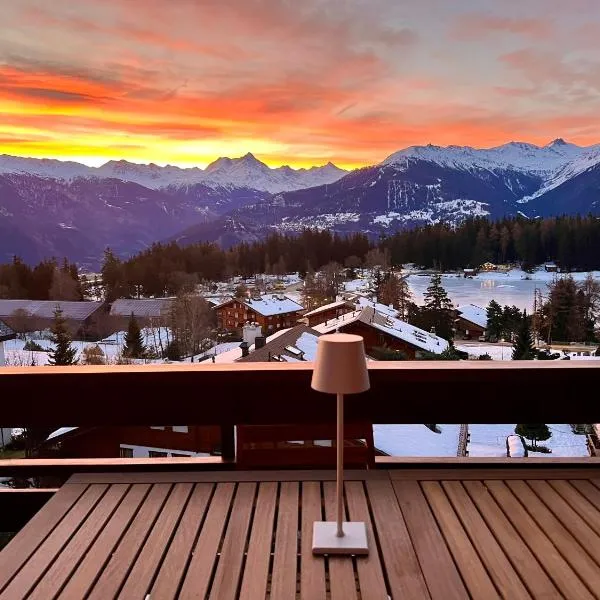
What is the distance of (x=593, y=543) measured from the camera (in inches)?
53.7

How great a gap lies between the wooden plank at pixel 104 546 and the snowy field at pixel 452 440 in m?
0.89

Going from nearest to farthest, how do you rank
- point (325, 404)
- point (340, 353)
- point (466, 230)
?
point (340, 353), point (325, 404), point (466, 230)

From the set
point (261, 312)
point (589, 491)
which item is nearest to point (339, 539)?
point (589, 491)

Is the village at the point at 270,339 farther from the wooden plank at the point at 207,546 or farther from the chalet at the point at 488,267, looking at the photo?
the wooden plank at the point at 207,546

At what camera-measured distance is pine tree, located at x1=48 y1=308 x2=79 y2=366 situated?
493 cm

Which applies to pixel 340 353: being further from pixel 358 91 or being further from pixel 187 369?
pixel 358 91

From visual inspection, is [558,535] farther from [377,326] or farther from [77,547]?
[377,326]

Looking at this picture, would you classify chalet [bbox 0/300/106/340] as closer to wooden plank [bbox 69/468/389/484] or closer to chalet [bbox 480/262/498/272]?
wooden plank [bbox 69/468/389/484]

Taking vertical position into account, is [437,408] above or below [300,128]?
below

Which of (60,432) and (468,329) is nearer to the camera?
(60,432)

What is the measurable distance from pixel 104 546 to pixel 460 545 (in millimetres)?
848

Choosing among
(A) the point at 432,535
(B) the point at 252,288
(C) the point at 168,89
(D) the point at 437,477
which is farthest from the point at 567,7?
(B) the point at 252,288

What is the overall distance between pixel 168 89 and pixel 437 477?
5.56 meters

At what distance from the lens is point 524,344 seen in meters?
6.00
